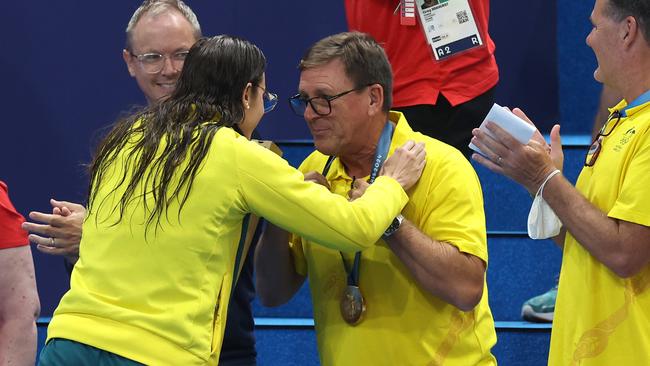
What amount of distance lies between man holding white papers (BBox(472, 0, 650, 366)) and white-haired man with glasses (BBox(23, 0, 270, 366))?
77 cm

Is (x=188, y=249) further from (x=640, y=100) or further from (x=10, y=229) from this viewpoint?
(x=640, y=100)

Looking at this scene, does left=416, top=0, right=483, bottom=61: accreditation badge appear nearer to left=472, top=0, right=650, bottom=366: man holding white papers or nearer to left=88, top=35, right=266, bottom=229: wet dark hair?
left=472, top=0, right=650, bottom=366: man holding white papers

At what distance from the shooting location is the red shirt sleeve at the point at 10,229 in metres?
3.18

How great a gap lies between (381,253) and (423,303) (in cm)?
16

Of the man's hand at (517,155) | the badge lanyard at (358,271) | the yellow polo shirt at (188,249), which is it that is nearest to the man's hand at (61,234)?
the yellow polo shirt at (188,249)

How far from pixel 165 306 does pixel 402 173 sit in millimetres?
660

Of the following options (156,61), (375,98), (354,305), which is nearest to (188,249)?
(354,305)

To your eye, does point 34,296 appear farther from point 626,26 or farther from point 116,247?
point 626,26

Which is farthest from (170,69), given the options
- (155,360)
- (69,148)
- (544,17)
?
(544,17)

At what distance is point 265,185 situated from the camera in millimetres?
2492

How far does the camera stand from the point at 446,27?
3664 mm

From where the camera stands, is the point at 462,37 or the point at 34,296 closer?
the point at 34,296

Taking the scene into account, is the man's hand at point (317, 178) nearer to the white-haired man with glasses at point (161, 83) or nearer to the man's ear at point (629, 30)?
the white-haired man with glasses at point (161, 83)

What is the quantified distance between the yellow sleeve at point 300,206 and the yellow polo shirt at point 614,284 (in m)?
0.51
